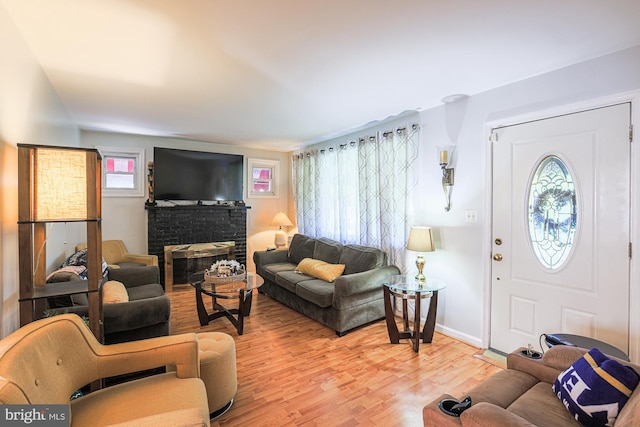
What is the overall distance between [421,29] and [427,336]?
271cm

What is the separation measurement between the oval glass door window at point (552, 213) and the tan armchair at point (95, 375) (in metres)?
2.73

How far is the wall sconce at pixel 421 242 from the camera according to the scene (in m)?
3.02

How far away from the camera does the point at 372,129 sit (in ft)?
13.4

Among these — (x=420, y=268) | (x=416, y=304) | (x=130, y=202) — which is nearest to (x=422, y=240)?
(x=420, y=268)

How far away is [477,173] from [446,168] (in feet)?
1.04

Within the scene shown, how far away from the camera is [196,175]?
5.04 metres

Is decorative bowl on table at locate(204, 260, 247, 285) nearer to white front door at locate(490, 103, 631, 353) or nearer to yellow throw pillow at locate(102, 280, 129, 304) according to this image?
yellow throw pillow at locate(102, 280, 129, 304)

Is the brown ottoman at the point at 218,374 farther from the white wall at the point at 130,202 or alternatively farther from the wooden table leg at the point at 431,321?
the white wall at the point at 130,202

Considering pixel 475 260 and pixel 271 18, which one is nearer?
pixel 271 18

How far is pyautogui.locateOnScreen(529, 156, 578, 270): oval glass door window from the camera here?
2331mm

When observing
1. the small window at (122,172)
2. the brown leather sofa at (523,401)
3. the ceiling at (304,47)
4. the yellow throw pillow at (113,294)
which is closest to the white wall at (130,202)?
the small window at (122,172)

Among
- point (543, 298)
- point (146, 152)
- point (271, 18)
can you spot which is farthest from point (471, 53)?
point (146, 152)

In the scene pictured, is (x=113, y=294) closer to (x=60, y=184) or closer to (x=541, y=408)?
(x=60, y=184)

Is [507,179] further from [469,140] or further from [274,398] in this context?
[274,398]
